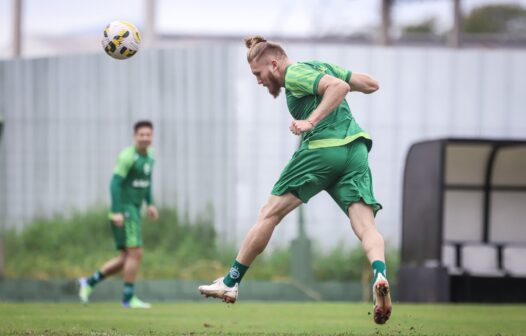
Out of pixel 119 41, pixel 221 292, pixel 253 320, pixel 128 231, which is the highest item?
pixel 119 41

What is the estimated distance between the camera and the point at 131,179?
16906 mm

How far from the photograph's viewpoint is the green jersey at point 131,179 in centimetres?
1670

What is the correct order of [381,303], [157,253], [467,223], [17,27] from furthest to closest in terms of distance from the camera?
[17,27]
[157,253]
[467,223]
[381,303]

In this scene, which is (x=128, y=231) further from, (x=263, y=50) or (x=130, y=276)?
(x=263, y=50)

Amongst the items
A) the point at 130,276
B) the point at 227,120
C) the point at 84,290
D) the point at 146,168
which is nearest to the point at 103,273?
the point at 84,290

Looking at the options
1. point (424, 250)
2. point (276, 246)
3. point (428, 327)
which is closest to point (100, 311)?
point (428, 327)

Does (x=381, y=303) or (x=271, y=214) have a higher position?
(x=271, y=214)

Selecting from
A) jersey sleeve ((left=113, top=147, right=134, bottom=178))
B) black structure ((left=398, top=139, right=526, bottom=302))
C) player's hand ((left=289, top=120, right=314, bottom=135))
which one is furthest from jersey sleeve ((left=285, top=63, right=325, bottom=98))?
black structure ((left=398, top=139, right=526, bottom=302))

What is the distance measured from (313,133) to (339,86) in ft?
1.69

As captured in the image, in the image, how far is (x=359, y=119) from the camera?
25.7 meters

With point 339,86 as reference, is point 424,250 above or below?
below

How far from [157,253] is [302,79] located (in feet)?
51.5

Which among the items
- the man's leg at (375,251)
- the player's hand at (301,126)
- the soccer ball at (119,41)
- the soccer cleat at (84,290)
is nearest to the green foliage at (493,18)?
the soccer cleat at (84,290)

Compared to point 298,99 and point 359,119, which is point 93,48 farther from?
point 298,99
